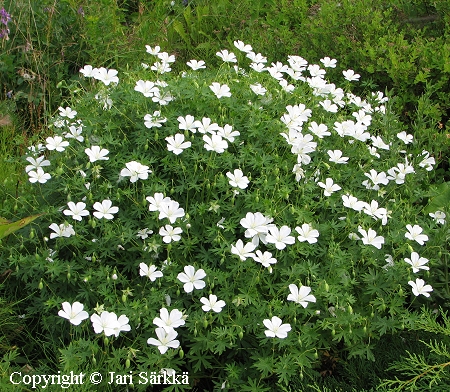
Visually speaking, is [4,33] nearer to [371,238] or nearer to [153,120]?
[153,120]

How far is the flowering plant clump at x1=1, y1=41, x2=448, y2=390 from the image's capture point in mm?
2166

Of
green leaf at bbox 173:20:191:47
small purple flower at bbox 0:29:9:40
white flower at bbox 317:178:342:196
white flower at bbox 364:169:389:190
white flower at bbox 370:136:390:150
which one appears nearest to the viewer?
white flower at bbox 317:178:342:196

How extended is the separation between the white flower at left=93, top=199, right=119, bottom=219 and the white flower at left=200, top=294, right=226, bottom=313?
1.74 ft

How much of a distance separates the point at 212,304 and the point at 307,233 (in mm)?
487

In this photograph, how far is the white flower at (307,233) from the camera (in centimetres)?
228

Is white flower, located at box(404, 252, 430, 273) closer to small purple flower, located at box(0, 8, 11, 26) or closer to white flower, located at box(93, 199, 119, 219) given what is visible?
white flower, located at box(93, 199, 119, 219)

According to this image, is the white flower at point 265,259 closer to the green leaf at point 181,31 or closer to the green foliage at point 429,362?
the green foliage at point 429,362

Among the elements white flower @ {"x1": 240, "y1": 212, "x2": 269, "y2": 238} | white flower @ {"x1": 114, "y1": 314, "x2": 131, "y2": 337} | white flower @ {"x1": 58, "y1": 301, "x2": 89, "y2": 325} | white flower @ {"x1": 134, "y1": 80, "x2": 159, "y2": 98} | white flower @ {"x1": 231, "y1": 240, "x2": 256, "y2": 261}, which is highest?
white flower @ {"x1": 134, "y1": 80, "x2": 159, "y2": 98}

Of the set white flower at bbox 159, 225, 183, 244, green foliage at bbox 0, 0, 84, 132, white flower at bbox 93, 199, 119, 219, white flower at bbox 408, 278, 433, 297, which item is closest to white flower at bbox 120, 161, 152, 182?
white flower at bbox 93, 199, 119, 219

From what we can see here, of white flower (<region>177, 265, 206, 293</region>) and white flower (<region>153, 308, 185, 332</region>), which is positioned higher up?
white flower (<region>177, 265, 206, 293</region>)

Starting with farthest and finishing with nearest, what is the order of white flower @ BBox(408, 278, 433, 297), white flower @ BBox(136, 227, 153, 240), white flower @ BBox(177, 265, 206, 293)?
white flower @ BBox(136, 227, 153, 240) → white flower @ BBox(408, 278, 433, 297) → white flower @ BBox(177, 265, 206, 293)

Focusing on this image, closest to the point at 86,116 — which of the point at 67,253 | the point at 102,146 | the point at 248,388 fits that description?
the point at 102,146

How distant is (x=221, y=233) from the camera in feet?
7.79

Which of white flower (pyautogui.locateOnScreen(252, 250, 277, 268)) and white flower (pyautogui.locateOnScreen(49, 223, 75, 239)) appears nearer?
white flower (pyautogui.locateOnScreen(252, 250, 277, 268))
